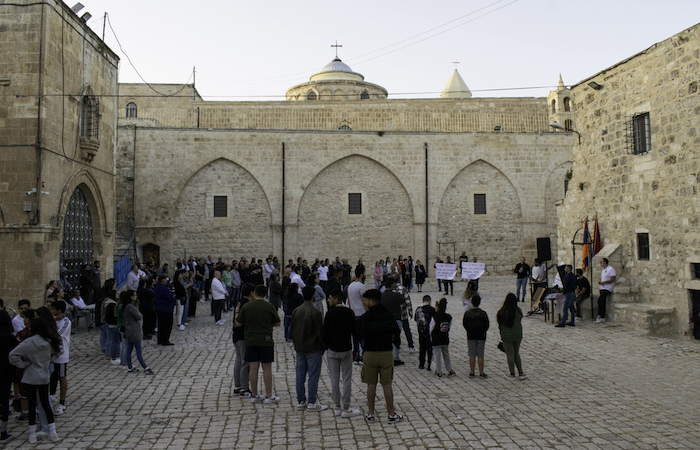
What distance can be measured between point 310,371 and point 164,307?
15.1 ft

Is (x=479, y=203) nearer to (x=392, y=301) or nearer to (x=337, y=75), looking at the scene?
(x=337, y=75)

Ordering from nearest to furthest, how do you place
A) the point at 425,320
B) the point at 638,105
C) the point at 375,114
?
the point at 425,320 < the point at 638,105 < the point at 375,114

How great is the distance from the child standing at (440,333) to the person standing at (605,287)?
5.64 meters

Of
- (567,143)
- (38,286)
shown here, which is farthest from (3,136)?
(567,143)

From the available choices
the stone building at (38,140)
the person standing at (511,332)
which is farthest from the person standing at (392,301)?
the stone building at (38,140)

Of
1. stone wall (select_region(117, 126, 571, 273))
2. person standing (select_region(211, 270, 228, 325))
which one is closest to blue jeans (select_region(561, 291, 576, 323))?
person standing (select_region(211, 270, 228, 325))

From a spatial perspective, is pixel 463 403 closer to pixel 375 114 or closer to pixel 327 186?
pixel 327 186

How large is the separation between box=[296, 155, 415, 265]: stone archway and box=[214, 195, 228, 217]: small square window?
305cm

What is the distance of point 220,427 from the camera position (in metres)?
5.24

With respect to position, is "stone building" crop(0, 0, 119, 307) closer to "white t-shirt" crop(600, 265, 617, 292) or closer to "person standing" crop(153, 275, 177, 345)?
"person standing" crop(153, 275, 177, 345)

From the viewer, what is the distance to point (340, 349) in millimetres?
5535

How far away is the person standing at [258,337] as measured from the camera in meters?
5.94

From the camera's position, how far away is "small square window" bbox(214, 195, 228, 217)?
21.1m

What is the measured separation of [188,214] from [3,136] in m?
9.52
